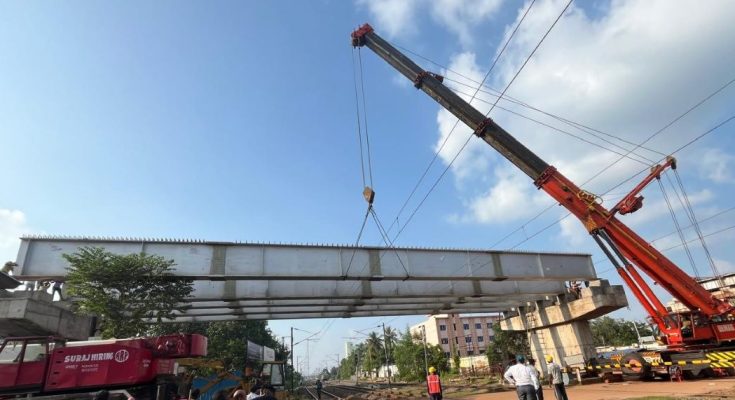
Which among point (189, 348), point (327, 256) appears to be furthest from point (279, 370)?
point (189, 348)

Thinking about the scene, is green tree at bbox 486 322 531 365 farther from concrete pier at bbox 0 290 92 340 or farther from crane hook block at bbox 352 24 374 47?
concrete pier at bbox 0 290 92 340

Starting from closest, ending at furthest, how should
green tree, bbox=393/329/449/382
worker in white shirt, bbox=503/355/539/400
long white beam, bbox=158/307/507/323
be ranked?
worker in white shirt, bbox=503/355/539/400 < long white beam, bbox=158/307/507/323 < green tree, bbox=393/329/449/382

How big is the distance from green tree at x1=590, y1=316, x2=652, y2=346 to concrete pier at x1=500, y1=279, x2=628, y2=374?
194 feet

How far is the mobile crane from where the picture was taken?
49.2 feet

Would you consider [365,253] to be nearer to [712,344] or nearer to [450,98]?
[450,98]

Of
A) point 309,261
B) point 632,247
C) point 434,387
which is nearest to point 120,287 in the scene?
point 309,261

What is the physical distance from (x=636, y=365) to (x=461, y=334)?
7751 cm

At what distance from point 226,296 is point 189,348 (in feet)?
31.7

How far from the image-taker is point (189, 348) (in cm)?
1139

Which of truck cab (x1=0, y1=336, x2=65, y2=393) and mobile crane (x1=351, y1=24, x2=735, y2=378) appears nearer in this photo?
truck cab (x1=0, y1=336, x2=65, y2=393)

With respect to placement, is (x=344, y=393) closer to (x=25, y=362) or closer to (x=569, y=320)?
(x=569, y=320)

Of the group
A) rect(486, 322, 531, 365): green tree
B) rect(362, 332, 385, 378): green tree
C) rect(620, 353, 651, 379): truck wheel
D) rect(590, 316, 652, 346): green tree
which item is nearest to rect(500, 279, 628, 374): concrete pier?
rect(620, 353, 651, 379): truck wheel

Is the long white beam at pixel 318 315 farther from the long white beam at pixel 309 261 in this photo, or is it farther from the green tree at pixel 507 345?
the green tree at pixel 507 345

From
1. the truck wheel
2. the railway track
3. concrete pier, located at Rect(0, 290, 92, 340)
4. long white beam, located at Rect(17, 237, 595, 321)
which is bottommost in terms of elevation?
the railway track
